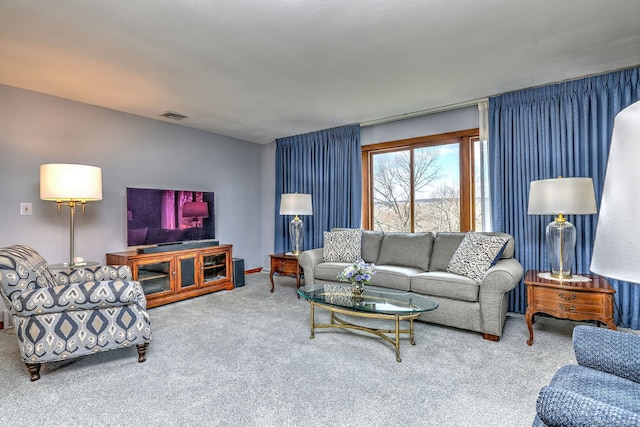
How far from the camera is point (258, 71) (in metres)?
2.99

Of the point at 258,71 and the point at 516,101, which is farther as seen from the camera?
the point at 516,101

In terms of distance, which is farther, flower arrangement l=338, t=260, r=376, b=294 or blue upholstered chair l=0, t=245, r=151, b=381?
flower arrangement l=338, t=260, r=376, b=294

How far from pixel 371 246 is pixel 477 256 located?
4.44 feet

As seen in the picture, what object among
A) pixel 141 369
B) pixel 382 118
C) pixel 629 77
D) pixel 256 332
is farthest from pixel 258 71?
pixel 629 77

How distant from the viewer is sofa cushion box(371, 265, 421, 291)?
3355 mm

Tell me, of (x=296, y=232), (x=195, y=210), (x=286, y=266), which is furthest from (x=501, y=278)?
(x=195, y=210)

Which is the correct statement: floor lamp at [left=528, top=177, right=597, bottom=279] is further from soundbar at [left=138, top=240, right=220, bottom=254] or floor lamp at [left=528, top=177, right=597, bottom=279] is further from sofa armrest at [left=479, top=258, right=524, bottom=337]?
soundbar at [left=138, top=240, right=220, bottom=254]

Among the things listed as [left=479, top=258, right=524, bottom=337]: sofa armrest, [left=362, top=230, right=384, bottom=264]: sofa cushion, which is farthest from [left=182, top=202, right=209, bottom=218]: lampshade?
[left=479, top=258, right=524, bottom=337]: sofa armrest

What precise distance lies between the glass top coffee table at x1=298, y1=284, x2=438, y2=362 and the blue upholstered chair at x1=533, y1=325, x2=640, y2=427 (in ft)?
3.36

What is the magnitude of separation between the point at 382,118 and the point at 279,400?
3651mm

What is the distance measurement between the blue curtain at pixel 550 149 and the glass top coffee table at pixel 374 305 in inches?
60.6

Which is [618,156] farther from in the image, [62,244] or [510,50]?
[62,244]

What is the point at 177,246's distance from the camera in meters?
4.18

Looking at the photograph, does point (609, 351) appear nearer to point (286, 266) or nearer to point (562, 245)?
point (562, 245)
